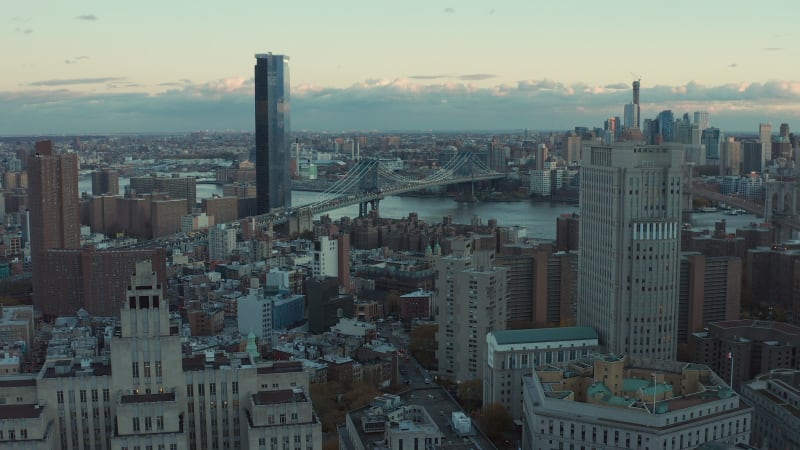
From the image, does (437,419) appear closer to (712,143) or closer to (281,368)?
(281,368)

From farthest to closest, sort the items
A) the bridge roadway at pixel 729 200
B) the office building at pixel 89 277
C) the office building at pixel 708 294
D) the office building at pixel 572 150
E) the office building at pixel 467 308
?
the office building at pixel 572 150 < the bridge roadway at pixel 729 200 < the office building at pixel 89 277 < the office building at pixel 708 294 < the office building at pixel 467 308

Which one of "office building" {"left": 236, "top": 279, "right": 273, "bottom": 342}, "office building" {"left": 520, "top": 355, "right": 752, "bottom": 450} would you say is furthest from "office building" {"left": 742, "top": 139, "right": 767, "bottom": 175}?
"office building" {"left": 520, "top": 355, "right": 752, "bottom": 450}

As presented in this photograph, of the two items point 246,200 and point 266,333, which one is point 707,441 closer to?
point 266,333

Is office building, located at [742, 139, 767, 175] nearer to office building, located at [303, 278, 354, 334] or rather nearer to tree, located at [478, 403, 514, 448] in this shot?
office building, located at [303, 278, 354, 334]

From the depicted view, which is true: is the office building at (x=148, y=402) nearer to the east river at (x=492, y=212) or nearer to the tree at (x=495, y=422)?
the tree at (x=495, y=422)

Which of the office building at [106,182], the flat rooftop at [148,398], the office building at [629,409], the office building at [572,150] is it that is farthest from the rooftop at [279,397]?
the office building at [572,150]
